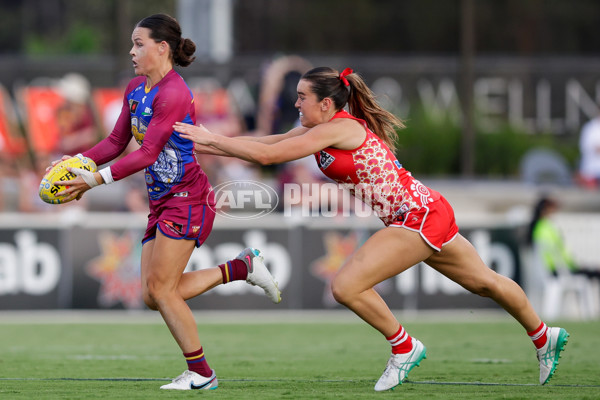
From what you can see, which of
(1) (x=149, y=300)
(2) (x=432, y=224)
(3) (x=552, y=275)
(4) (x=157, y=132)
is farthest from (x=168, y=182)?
(3) (x=552, y=275)

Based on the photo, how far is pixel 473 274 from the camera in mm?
6867

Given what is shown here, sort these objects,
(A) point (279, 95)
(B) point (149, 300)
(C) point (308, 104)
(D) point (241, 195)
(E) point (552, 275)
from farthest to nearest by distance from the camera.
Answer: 1. (A) point (279, 95)
2. (E) point (552, 275)
3. (D) point (241, 195)
4. (B) point (149, 300)
5. (C) point (308, 104)

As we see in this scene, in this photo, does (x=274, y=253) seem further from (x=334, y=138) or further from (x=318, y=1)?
(x=318, y=1)

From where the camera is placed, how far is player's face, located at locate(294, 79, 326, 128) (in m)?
6.75

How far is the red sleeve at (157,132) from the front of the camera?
6488mm

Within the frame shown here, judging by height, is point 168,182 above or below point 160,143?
below

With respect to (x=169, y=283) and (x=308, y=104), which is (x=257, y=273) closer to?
(x=169, y=283)

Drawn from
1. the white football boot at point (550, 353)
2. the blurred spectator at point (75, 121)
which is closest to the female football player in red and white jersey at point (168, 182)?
the white football boot at point (550, 353)

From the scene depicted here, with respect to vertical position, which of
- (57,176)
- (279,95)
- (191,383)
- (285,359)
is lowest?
(285,359)

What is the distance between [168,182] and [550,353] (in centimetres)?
276

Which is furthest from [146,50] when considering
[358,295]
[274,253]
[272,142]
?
[274,253]

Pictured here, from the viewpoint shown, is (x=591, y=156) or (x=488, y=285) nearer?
(x=488, y=285)

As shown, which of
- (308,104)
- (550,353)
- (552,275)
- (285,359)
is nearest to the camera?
(308,104)

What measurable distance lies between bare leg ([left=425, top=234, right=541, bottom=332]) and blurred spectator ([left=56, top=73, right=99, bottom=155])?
40.4ft
